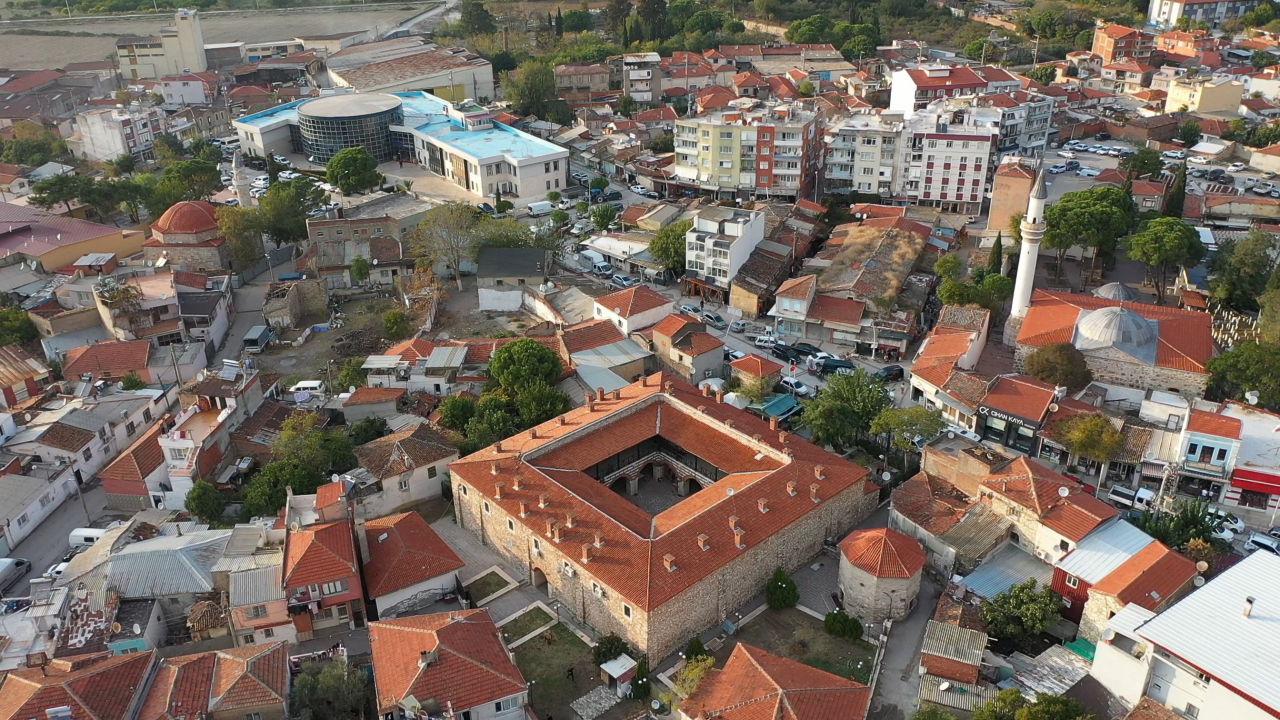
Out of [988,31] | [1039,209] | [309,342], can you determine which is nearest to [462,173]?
[309,342]

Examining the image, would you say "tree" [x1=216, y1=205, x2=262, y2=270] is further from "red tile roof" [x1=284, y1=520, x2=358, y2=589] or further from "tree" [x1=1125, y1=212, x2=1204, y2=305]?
"tree" [x1=1125, y1=212, x2=1204, y2=305]

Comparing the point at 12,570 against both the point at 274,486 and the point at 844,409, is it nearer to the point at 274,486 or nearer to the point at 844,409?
the point at 274,486

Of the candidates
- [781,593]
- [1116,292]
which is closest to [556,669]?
[781,593]

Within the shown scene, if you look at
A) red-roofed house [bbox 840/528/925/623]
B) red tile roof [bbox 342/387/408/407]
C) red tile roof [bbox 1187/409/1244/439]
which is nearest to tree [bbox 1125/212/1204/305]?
red tile roof [bbox 1187/409/1244/439]

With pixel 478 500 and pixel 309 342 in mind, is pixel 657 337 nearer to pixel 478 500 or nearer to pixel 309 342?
pixel 478 500

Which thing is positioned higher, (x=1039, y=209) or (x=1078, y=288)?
(x=1039, y=209)

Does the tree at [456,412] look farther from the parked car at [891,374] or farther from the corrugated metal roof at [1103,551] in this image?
the corrugated metal roof at [1103,551]

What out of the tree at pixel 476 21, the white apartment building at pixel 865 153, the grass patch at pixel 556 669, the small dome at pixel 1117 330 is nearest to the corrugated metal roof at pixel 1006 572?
the grass patch at pixel 556 669
